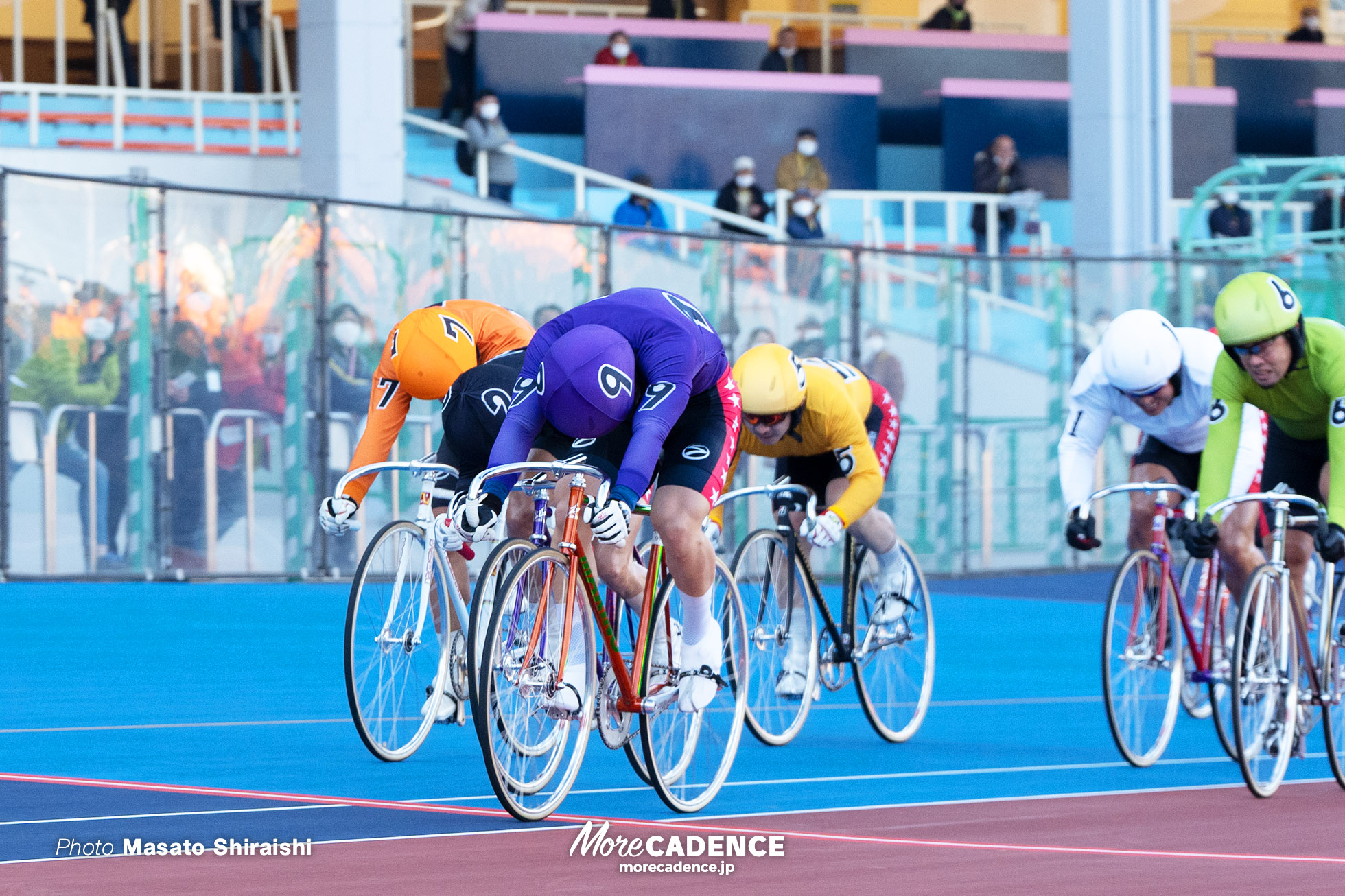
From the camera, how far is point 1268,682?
670cm

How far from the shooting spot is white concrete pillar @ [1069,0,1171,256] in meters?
19.0

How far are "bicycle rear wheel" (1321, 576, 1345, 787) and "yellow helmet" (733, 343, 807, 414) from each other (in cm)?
193

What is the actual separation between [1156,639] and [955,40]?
724 inches

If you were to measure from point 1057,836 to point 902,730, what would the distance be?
2300mm

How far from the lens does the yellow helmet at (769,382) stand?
286 inches

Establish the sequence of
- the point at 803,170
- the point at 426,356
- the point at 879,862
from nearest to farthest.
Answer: the point at 879,862 → the point at 426,356 → the point at 803,170

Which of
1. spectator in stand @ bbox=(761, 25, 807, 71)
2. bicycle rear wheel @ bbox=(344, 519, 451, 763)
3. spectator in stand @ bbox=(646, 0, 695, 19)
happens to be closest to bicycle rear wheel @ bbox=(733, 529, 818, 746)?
bicycle rear wheel @ bbox=(344, 519, 451, 763)

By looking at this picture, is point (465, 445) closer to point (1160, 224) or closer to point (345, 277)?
point (345, 277)

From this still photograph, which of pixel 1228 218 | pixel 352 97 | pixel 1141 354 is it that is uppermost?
pixel 352 97

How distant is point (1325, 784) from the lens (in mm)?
7062

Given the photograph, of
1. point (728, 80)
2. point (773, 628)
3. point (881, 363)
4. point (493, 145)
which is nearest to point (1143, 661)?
point (773, 628)

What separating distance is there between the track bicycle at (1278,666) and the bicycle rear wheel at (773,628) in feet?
5.59

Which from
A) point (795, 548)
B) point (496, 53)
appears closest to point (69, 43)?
point (496, 53)

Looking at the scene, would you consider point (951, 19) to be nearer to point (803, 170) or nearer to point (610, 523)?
point (803, 170)
